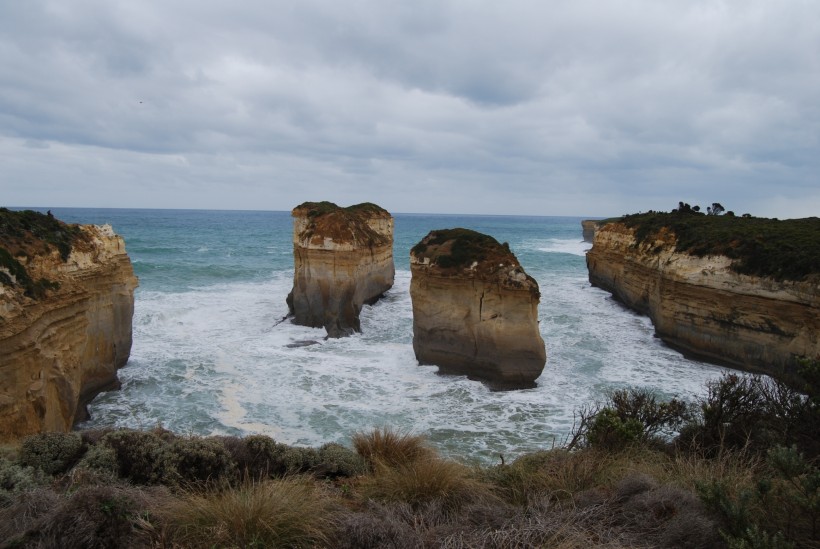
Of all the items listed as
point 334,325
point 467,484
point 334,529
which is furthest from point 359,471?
point 334,325

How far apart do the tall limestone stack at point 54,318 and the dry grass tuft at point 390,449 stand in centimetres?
549

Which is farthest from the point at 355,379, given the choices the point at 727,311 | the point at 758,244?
the point at 758,244

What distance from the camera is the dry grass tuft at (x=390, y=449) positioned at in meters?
6.41

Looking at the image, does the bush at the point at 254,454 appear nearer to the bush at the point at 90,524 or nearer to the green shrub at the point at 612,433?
the bush at the point at 90,524

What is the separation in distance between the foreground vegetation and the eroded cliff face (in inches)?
341

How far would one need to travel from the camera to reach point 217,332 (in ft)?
64.0

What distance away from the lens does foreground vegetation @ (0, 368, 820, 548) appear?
3.65 m

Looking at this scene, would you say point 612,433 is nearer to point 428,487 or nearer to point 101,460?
point 428,487

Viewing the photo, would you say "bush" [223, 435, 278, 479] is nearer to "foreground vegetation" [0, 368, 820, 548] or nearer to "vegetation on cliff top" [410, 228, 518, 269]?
"foreground vegetation" [0, 368, 820, 548]

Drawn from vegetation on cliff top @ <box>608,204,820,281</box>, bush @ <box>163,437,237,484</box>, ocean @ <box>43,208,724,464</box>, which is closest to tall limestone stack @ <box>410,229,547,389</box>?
ocean @ <box>43,208,724,464</box>

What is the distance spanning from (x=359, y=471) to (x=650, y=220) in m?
22.9

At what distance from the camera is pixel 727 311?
15766mm

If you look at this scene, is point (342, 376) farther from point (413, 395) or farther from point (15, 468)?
point (15, 468)

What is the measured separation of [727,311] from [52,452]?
17.5 metres
